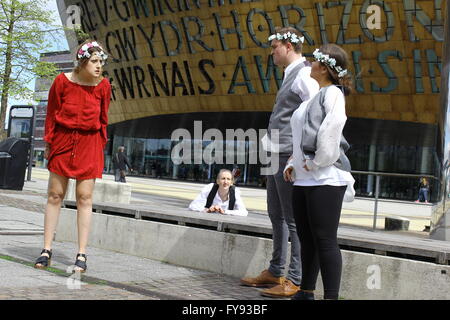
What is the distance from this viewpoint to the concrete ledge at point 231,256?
4.86m

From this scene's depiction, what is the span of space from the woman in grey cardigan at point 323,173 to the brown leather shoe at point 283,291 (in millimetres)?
473

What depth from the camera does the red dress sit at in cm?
570

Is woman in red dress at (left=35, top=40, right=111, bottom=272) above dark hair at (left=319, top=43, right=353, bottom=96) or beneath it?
beneath

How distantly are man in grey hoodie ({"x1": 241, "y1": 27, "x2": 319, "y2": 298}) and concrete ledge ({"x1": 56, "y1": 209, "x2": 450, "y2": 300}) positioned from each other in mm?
367

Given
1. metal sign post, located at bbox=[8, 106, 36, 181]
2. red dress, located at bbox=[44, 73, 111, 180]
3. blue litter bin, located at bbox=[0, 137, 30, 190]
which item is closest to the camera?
red dress, located at bbox=[44, 73, 111, 180]

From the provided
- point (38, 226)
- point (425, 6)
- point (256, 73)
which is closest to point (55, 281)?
point (38, 226)

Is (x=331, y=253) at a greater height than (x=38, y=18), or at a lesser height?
lesser

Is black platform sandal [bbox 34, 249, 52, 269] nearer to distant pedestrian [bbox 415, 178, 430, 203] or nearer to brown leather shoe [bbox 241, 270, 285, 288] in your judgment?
brown leather shoe [bbox 241, 270, 285, 288]

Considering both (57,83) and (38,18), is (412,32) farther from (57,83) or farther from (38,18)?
(57,83)

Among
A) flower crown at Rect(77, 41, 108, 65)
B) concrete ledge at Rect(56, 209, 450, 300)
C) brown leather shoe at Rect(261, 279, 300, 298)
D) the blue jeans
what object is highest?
flower crown at Rect(77, 41, 108, 65)

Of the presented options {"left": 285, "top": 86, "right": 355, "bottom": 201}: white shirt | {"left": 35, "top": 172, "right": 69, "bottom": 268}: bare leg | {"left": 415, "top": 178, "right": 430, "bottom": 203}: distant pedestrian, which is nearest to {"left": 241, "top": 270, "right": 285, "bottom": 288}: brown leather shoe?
{"left": 285, "top": 86, "right": 355, "bottom": 201}: white shirt

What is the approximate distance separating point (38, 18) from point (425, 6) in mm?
19297

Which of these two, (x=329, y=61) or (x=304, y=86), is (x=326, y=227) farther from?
(x=304, y=86)

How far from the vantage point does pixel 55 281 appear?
16.6 ft
